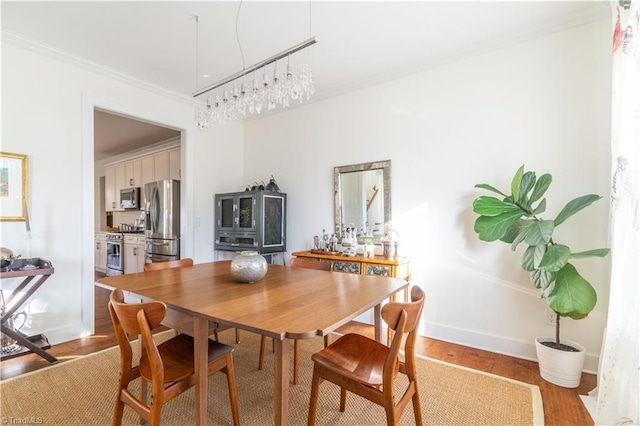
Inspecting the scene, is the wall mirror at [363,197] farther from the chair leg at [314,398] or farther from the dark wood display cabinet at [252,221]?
the chair leg at [314,398]

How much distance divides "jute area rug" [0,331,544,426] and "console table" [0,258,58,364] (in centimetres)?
27

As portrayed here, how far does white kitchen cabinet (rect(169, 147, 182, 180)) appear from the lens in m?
5.06

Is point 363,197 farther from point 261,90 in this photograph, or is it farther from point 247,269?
point 247,269

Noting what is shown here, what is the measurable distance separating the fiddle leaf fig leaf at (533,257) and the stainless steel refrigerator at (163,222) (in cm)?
401

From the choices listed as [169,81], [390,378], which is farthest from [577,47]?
[169,81]

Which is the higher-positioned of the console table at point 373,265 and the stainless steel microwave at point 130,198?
the stainless steel microwave at point 130,198

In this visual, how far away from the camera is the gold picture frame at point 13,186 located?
252cm

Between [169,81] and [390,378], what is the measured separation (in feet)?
12.2

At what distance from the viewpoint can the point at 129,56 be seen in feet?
9.44

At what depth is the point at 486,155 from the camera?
267 centimetres

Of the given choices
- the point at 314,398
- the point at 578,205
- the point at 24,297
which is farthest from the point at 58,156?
the point at 578,205

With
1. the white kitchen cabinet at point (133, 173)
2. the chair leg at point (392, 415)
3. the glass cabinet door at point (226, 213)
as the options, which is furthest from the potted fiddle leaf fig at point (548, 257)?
the white kitchen cabinet at point (133, 173)

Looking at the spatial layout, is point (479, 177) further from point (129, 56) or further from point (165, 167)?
point (165, 167)

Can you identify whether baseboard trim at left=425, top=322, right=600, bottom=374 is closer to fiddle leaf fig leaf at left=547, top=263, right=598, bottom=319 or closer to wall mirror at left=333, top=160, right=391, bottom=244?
fiddle leaf fig leaf at left=547, top=263, right=598, bottom=319
